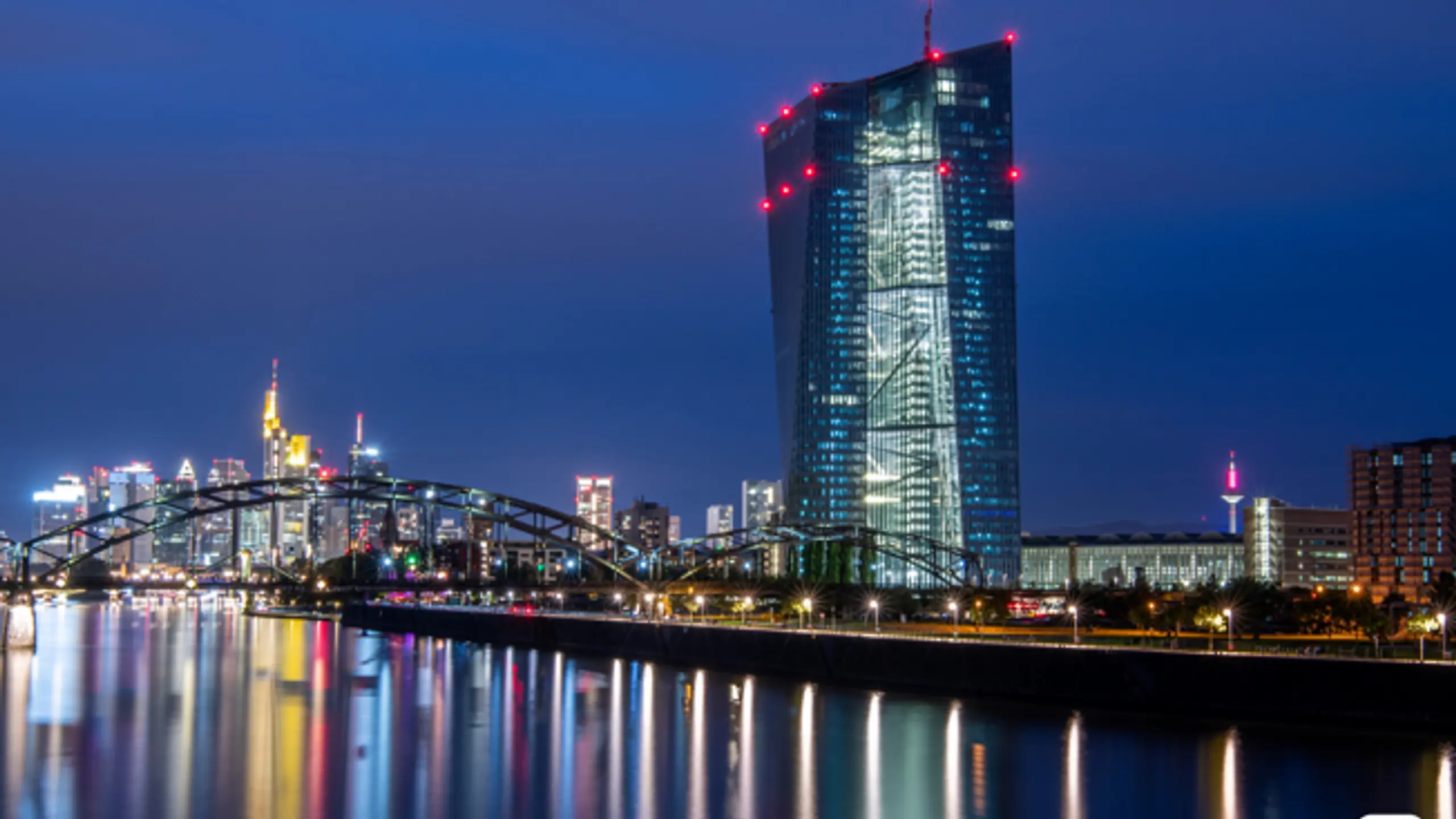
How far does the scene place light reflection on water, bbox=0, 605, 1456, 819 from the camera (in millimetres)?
45656

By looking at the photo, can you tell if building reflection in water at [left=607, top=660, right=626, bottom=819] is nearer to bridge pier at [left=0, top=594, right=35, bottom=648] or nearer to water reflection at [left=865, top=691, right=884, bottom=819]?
water reflection at [left=865, top=691, right=884, bottom=819]

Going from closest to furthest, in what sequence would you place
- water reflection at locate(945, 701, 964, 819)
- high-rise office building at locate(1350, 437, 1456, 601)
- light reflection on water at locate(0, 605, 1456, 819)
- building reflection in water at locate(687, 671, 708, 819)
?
water reflection at locate(945, 701, 964, 819) → light reflection on water at locate(0, 605, 1456, 819) → building reflection in water at locate(687, 671, 708, 819) → high-rise office building at locate(1350, 437, 1456, 601)

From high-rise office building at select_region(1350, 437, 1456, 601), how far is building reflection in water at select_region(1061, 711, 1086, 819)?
12375 centimetres

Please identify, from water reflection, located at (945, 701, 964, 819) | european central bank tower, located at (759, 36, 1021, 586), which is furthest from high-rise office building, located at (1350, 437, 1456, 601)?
water reflection, located at (945, 701, 964, 819)

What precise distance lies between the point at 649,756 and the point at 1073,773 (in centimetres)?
1468

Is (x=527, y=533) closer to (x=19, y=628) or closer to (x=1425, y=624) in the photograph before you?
(x=19, y=628)

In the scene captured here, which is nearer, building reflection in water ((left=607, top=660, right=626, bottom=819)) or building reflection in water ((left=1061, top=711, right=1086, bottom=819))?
building reflection in water ((left=1061, top=711, right=1086, bottom=819))

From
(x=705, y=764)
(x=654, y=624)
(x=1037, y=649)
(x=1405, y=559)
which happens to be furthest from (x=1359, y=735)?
(x=1405, y=559)

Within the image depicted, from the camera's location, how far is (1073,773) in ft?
163

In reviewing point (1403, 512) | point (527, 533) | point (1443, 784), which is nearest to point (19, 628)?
point (527, 533)

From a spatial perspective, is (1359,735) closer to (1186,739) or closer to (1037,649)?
(1186,739)

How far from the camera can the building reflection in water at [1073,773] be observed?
4447cm

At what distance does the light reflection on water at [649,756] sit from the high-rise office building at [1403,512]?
381 feet

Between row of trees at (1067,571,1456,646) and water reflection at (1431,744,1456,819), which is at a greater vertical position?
row of trees at (1067,571,1456,646)
